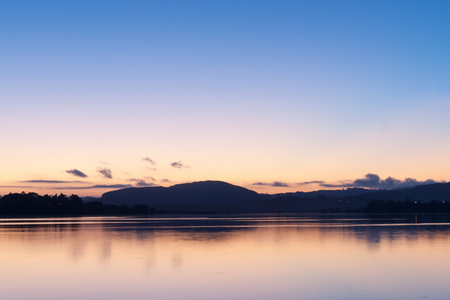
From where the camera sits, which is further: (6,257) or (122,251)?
(122,251)

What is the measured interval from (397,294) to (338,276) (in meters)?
4.92

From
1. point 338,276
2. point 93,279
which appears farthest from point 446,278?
point 93,279

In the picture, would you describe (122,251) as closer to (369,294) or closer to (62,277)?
(62,277)

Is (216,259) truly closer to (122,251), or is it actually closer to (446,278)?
(122,251)

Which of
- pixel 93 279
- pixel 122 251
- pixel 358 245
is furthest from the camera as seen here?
pixel 358 245

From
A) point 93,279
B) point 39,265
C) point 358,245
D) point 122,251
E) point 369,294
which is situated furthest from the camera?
point 358,245

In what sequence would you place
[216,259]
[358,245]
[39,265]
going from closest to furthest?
[39,265] → [216,259] → [358,245]

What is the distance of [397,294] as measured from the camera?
2069 cm

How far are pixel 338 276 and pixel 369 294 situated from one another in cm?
479

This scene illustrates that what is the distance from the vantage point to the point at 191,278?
25000 millimetres

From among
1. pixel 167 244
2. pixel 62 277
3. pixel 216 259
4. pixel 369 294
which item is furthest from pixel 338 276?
pixel 167 244

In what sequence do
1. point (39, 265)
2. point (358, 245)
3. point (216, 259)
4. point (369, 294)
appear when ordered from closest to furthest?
1. point (369, 294)
2. point (39, 265)
3. point (216, 259)
4. point (358, 245)

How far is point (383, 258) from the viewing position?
107 ft

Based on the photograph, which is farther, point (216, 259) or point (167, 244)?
point (167, 244)
